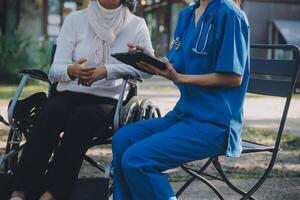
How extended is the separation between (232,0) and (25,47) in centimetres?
1211

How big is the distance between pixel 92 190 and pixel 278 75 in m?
1.26

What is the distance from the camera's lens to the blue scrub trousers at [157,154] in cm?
276

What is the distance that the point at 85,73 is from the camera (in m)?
3.51

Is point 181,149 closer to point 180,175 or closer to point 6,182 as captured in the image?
point 6,182

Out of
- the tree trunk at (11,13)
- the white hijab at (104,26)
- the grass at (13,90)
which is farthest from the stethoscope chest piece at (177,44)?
the tree trunk at (11,13)

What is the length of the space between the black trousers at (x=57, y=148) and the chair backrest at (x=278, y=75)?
3.14ft

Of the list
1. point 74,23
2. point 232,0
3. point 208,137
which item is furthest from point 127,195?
point 74,23

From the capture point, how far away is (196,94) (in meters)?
2.94

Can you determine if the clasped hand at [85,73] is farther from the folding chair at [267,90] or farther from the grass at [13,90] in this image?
the grass at [13,90]

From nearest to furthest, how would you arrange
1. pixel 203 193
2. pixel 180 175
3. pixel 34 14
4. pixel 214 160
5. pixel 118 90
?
pixel 214 160 < pixel 118 90 < pixel 203 193 < pixel 180 175 < pixel 34 14

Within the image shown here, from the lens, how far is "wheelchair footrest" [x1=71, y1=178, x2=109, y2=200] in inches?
131

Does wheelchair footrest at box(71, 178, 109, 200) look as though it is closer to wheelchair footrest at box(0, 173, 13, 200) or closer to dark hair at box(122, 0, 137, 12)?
wheelchair footrest at box(0, 173, 13, 200)

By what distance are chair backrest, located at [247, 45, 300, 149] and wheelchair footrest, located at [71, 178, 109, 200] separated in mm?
965

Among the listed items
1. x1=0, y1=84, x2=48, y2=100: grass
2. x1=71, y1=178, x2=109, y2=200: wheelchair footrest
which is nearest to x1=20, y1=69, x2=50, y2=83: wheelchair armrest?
x1=71, y1=178, x2=109, y2=200: wheelchair footrest
